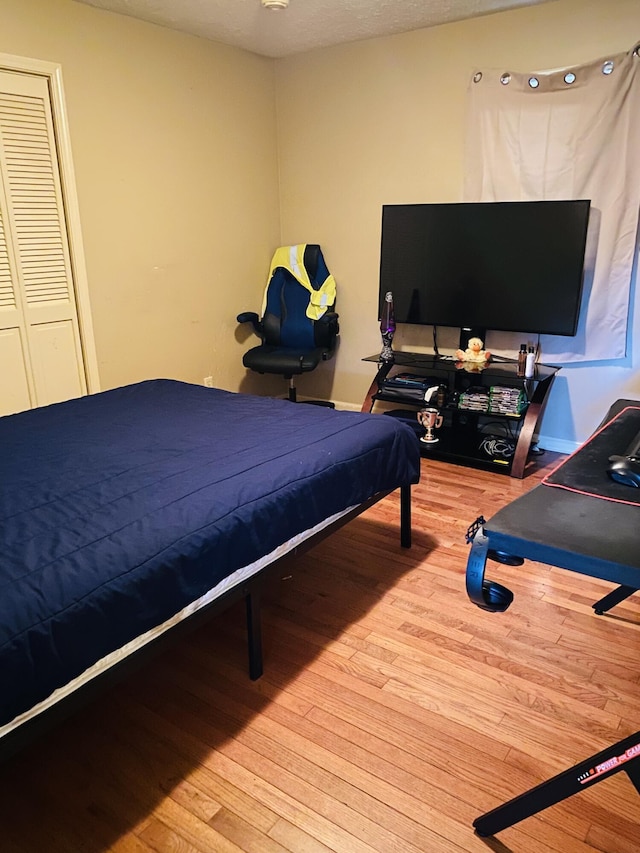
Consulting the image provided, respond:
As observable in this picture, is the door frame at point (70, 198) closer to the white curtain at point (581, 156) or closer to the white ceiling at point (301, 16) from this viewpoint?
the white ceiling at point (301, 16)

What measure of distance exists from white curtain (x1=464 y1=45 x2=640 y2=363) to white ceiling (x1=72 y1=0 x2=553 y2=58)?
0.41 meters

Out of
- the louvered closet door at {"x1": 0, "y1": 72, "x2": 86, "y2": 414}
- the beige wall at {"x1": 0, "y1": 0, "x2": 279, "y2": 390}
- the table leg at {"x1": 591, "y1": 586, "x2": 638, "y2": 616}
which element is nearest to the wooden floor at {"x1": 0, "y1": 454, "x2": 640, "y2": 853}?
the table leg at {"x1": 591, "y1": 586, "x2": 638, "y2": 616}

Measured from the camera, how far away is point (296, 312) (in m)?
4.53

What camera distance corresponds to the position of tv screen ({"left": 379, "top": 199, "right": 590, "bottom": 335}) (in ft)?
11.2

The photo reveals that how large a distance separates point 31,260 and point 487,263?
2532 millimetres

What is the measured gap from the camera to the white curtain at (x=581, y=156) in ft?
10.7

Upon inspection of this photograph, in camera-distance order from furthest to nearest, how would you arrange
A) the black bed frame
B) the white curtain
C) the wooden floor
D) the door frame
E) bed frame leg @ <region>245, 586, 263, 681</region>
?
the white curtain
the door frame
bed frame leg @ <region>245, 586, 263, 681</region>
the wooden floor
the black bed frame

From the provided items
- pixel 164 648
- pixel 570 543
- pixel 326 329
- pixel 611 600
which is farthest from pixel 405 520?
pixel 326 329

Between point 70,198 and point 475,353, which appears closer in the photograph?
point 70,198

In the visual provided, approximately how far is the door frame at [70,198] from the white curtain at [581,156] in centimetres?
229

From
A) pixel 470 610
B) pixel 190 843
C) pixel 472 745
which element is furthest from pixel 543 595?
pixel 190 843

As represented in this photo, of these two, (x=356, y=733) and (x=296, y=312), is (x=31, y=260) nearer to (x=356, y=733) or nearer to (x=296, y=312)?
(x=296, y=312)

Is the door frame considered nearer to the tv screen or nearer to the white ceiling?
the white ceiling

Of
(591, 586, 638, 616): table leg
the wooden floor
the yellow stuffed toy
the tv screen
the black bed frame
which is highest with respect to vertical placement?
the tv screen
